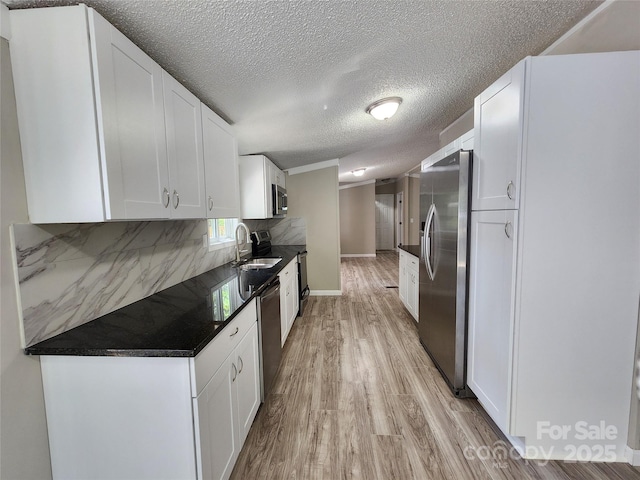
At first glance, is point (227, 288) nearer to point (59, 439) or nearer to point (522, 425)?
point (59, 439)

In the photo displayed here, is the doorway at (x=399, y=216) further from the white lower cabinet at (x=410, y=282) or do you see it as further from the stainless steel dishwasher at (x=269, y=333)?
the stainless steel dishwasher at (x=269, y=333)

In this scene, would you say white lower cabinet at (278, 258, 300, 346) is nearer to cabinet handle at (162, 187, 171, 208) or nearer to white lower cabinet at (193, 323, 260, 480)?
white lower cabinet at (193, 323, 260, 480)

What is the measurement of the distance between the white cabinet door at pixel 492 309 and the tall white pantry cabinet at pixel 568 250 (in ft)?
0.04

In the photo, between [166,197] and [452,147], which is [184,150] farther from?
[452,147]

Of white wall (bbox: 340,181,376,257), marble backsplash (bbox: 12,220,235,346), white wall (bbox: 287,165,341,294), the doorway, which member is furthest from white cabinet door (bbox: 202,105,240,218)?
the doorway

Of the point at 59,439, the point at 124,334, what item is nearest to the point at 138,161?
the point at 124,334

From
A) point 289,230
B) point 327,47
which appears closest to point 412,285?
point 289,230

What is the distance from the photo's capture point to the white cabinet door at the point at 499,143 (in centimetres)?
137

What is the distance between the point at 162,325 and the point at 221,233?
1884 mm

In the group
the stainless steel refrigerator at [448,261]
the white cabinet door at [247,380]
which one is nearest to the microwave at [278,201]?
the stainless steel refrigerator at [448,261]

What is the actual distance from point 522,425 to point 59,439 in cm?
Answer: 225

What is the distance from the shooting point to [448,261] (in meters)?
1.99

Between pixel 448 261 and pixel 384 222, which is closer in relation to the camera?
pixel 448 261

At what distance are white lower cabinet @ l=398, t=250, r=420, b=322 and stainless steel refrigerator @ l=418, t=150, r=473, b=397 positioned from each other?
0.66 metres
